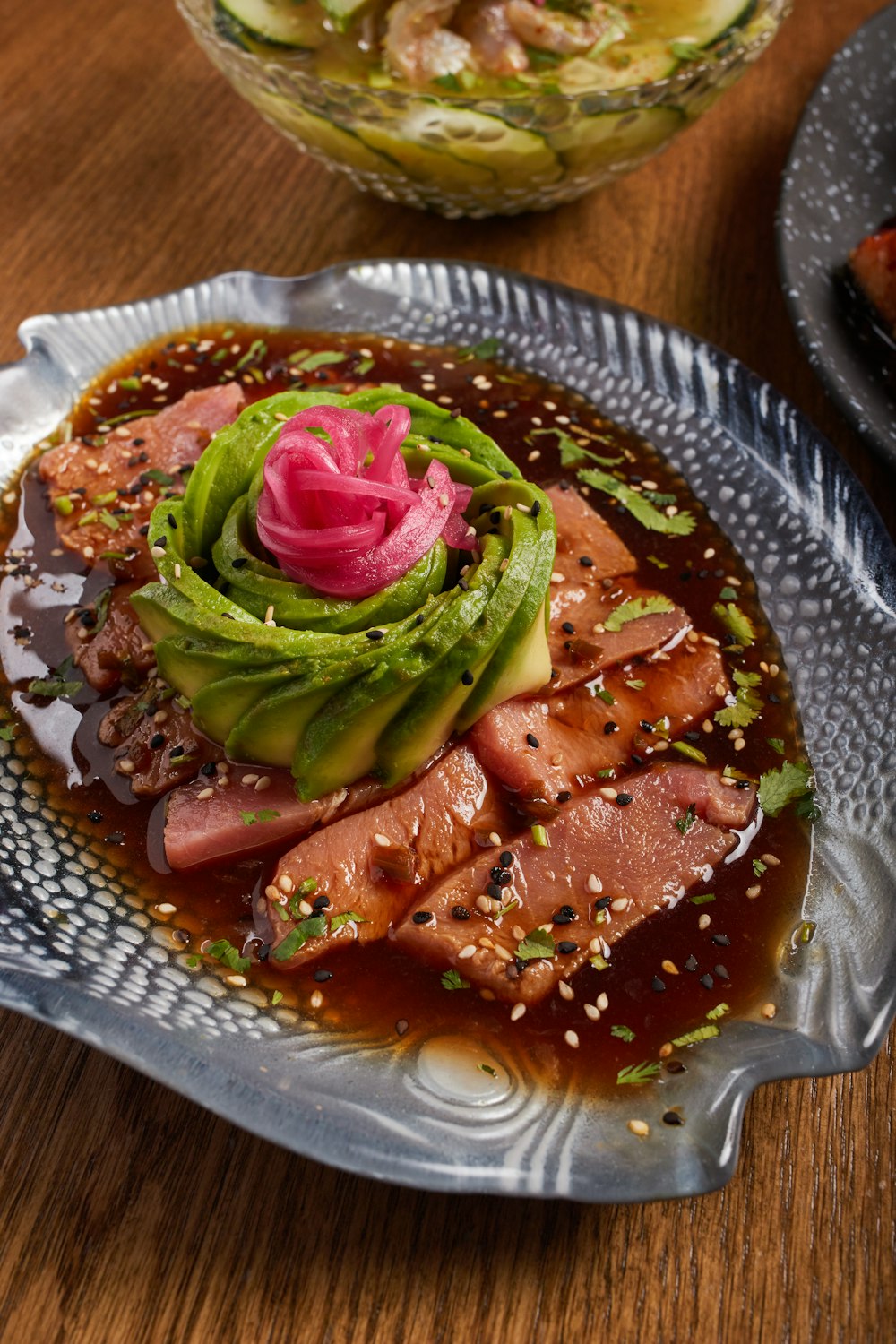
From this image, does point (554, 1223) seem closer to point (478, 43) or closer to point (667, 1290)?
point (667, 1290)

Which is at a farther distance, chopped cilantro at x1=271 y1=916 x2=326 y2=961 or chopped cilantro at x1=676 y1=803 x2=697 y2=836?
chopped cilantro at x1=676 y1=803 x2=697 y2=836

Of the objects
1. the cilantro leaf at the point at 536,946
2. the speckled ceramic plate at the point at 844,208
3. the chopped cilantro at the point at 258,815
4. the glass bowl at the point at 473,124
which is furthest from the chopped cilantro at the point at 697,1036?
the glass bowl at the point at 473,124

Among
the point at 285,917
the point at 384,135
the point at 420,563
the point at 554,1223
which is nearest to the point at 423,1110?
the point at 554,1223

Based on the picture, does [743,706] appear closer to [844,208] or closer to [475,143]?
[475,143]

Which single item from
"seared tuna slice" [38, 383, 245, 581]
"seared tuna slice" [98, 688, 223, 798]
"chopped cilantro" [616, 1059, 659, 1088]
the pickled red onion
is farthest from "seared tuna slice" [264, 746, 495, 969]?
"seared tuna slice" [38, 383, 245, 581]

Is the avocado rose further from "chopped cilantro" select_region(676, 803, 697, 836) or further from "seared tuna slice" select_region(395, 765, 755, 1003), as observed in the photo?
"chopped cilantro" select_region(676, 803, 697, 836)

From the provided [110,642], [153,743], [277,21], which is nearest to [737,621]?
[153,743]
